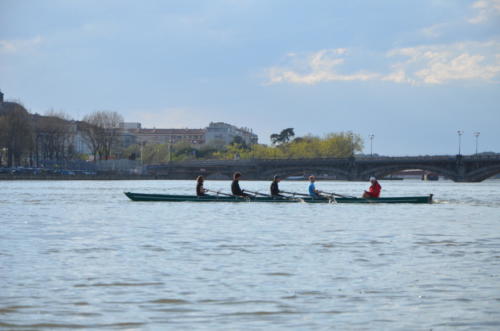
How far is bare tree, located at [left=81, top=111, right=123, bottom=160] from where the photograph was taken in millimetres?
154500

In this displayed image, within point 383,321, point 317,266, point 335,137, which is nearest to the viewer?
point 383,321

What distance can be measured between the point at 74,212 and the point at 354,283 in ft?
92.6

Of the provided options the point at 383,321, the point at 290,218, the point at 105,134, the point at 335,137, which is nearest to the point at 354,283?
the point at 383,321

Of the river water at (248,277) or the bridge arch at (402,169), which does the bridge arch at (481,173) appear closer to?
the bridge arch at (402,169)

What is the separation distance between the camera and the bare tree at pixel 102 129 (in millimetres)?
154500

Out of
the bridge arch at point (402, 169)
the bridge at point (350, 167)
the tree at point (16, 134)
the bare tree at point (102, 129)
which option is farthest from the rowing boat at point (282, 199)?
the bare tree at point (102, 129)

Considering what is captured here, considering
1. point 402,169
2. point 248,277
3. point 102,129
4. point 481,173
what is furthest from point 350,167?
point 248,277

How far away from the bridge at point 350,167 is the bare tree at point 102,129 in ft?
46.2

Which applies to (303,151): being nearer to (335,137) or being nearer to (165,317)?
(335,137)

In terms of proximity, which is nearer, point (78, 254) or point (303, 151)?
point (78, 254)

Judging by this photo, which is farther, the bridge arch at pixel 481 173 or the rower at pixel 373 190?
the bridge arch at pixel 481 173

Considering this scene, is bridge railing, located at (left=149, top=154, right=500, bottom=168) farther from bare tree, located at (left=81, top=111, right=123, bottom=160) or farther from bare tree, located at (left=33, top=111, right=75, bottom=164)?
bare tree, located at (left=33, top=111, right=75, bottom=164)

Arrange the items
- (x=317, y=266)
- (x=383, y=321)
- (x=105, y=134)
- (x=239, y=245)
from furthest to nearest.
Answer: (x=105, y=134)
(x=239, y=245)
(x=317, y=266)
(x=383, y=321)

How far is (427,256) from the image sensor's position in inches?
802
